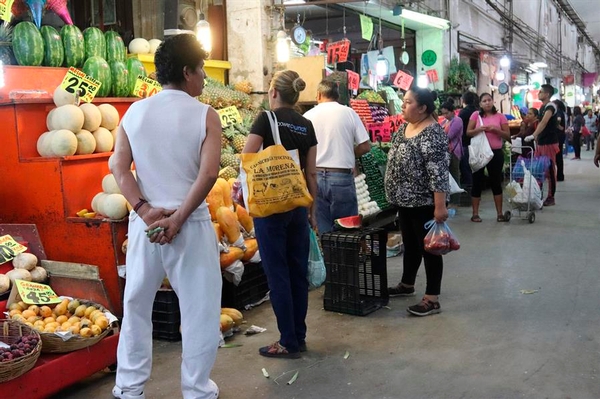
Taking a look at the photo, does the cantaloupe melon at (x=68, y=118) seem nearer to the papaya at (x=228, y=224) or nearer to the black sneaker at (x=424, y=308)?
the papaya at (x=228, y=224)

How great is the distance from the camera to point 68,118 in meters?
4.77

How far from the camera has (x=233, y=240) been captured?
5082 millimetres

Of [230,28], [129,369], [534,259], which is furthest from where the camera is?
[230,28]

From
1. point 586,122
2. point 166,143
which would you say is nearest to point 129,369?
point 166,143

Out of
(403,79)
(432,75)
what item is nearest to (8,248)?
(403,79)

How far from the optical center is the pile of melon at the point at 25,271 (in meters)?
4.20

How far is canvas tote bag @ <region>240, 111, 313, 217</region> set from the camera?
385cm

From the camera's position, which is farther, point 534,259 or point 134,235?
point 534,259

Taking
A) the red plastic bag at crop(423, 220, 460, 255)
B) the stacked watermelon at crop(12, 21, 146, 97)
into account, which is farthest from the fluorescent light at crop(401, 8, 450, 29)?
the red plastic bag at crop(423, 220, 460, 255)

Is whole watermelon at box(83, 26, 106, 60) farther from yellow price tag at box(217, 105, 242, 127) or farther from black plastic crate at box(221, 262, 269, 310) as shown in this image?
black plastic crate at box(221, 262, 269, 310)

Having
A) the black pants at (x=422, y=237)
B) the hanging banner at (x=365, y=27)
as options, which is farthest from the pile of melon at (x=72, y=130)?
the hanging banner at (x=365, y=27)

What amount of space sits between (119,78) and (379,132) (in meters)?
4.67

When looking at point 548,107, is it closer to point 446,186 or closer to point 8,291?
point 446,186

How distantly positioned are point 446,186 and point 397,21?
1105cm
